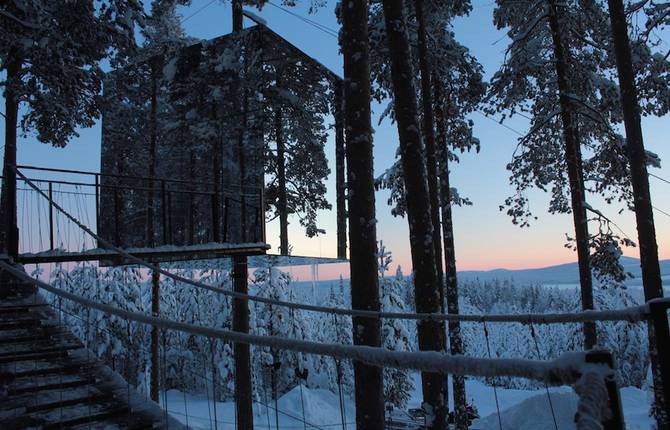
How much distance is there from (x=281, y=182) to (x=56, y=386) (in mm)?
7008

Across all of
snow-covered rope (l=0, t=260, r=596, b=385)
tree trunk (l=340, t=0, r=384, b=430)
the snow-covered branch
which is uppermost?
the snow-covered branch

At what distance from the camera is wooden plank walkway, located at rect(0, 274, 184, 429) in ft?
16.1

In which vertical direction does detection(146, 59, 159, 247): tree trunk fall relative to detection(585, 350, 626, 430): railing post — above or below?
above

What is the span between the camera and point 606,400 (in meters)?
1.41

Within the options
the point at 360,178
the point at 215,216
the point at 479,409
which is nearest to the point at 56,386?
the point at 360,178

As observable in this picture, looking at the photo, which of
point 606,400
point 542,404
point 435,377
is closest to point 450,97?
point 542,404

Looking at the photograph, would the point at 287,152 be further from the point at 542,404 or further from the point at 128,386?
the point at 542,404

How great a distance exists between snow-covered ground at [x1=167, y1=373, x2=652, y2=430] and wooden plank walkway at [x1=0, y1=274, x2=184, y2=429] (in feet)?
2.29

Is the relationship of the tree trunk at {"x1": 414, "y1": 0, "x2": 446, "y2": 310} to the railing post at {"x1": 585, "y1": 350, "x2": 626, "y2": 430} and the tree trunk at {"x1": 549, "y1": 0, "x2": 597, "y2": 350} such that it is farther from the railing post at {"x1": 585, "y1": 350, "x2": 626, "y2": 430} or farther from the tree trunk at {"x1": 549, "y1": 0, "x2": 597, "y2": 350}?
the railing post at {"x1": 585, "y1": 350, "x2": 626, "y2": 430}

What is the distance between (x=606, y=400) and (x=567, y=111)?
11.8m

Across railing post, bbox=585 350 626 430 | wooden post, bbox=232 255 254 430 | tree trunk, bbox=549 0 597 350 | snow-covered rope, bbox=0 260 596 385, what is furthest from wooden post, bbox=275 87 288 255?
railing post, bbox=585 350 626 430

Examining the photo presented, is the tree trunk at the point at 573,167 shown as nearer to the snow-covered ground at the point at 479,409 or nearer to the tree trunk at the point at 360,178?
the snow-covered ground at the point at 479,409

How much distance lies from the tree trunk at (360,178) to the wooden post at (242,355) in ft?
17.0

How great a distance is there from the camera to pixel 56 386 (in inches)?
215
